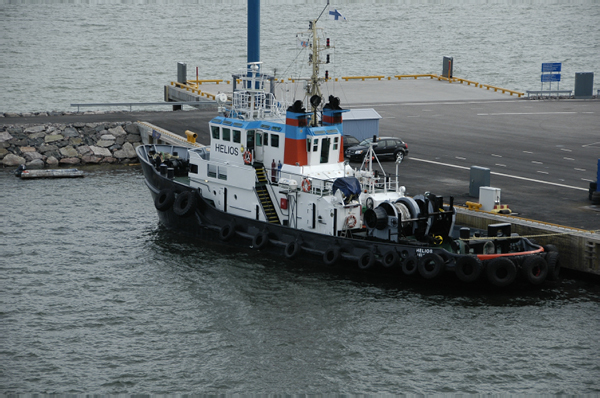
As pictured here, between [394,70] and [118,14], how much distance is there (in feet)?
235

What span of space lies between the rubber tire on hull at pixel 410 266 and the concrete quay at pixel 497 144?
13.9ft

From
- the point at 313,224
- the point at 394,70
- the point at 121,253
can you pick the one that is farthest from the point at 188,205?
the point at 394,70

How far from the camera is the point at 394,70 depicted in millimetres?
87750

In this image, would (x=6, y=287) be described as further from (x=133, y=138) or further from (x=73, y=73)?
(x=73, y=73)

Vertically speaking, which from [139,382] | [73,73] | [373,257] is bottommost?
[139,382]

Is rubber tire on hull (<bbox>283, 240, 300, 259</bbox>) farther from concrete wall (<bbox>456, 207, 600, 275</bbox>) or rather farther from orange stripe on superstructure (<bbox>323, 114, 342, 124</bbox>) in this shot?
concrete wall (<bbox>456, 207, 600, 275</bbox>)

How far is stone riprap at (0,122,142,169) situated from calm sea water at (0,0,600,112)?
40.4 feet

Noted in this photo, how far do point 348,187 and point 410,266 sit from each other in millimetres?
3368

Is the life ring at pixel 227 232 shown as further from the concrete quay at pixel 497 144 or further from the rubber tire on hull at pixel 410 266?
the concrete quay at pixel 497 144

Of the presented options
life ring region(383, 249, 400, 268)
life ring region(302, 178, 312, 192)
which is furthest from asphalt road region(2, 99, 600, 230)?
life ring region(302, 178, 312, 192)

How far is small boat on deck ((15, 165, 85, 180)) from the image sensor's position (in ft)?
133

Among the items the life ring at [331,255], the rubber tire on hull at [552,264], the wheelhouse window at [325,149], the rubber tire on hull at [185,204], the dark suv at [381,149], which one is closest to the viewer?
the rubber tire on hull at [552,264]

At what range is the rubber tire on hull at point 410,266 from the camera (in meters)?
25.5

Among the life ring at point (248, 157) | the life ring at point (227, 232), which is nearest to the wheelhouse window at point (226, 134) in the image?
the life ring at point (248, 157)
